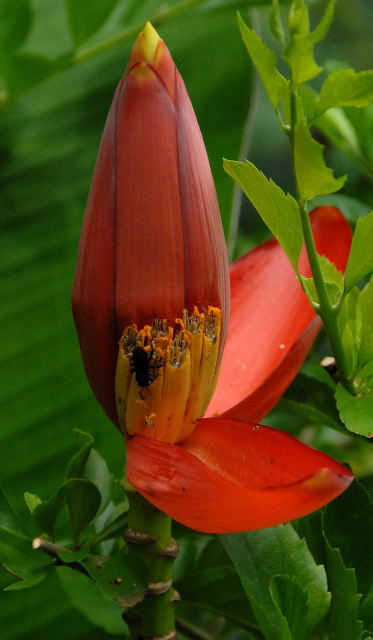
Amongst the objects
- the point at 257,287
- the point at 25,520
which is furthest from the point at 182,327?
the point at 25,520

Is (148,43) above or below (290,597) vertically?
above

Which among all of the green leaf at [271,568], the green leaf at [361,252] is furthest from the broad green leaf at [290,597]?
the green leaf at [361,252]

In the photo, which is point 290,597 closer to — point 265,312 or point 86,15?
point 265,312

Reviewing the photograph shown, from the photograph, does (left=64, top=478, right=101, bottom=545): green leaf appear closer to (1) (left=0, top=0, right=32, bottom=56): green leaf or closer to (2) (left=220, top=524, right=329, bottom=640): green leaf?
(2) (left=220, top=524, right=329, bottom=640): green leaf

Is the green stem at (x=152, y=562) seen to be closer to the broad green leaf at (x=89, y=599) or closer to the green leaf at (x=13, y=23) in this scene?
the broad green leaf at (x=89, y=599)

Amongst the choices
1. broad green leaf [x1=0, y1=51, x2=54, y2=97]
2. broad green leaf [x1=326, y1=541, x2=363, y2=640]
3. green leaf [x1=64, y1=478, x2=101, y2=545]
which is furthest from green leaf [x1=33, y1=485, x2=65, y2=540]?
broad green leaf [x1=0, y1=51, x2=54, y2=97]

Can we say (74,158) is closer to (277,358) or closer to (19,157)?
(19,157)

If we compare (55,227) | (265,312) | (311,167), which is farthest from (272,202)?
(55,227)
